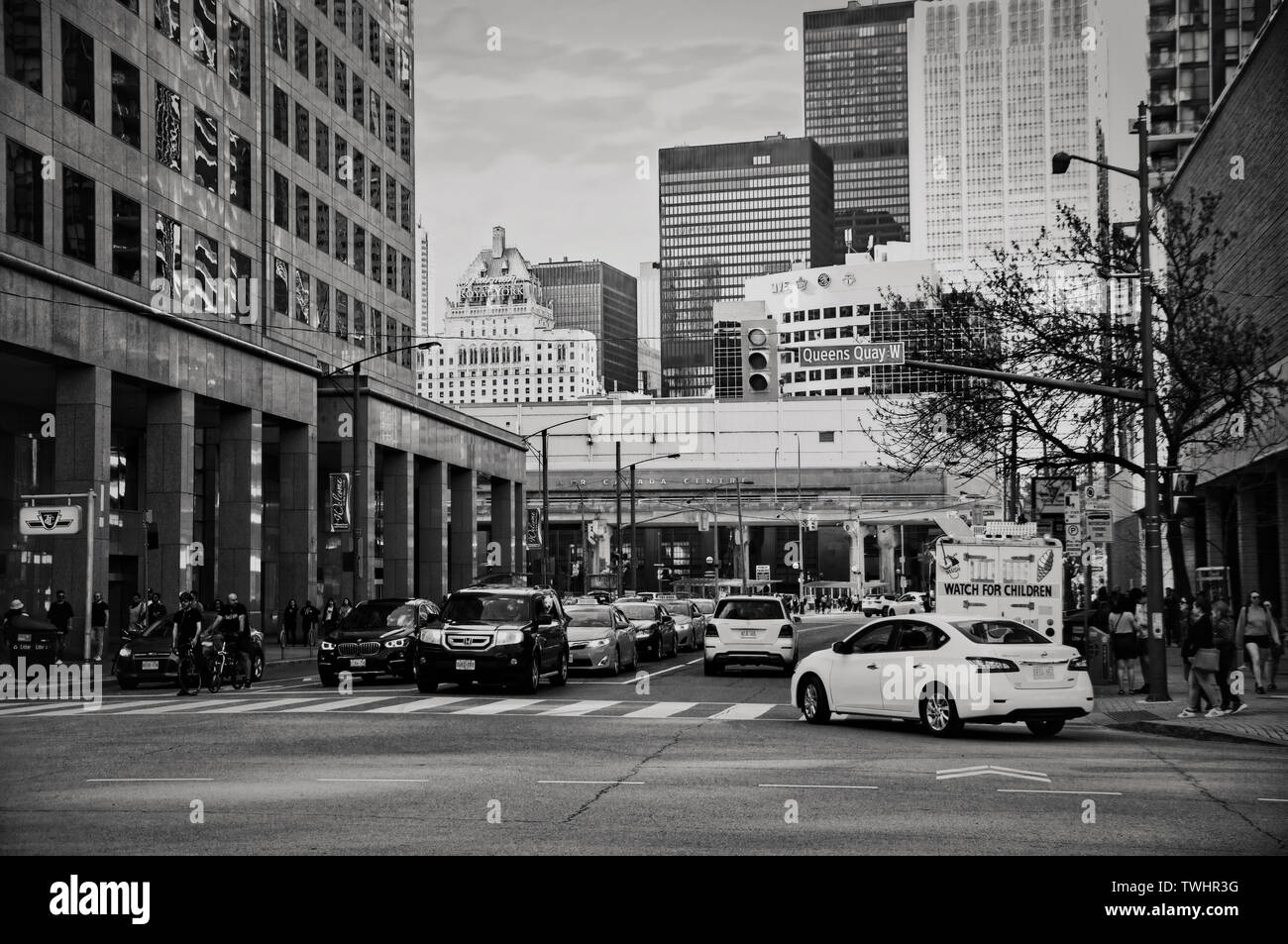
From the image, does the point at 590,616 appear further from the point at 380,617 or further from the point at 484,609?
the point at 484,609

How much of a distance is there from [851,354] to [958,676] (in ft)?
13.8

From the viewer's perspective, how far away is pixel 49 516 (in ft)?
107

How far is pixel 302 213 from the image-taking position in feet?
189

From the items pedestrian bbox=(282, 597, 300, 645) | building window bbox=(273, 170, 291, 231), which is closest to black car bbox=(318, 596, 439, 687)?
pedestrian bbox=(282, 597, 300, 645)

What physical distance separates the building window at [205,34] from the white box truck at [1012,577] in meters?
31.4

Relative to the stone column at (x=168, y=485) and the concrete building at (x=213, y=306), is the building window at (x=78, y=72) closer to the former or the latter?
the concrete building at (x=213, y=306)

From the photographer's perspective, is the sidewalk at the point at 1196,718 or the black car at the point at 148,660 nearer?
the sidewalk at the point at 1196,718

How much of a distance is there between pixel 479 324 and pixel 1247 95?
4704 inches

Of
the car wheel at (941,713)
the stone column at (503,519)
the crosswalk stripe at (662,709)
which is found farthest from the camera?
the stone column at (503,519)

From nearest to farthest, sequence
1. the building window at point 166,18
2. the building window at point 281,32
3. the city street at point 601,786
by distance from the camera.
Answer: the city street at point 601,786, the building window at point 166,18, the building window at point 281,32

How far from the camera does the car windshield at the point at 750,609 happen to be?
32531 millimetres

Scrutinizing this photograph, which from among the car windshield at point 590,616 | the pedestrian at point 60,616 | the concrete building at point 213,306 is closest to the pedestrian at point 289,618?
the concrete building at point 213,306

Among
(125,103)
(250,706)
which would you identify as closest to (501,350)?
(125,103)

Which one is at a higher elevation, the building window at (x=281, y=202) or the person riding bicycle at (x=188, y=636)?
the building window at (x=281, y=202)
